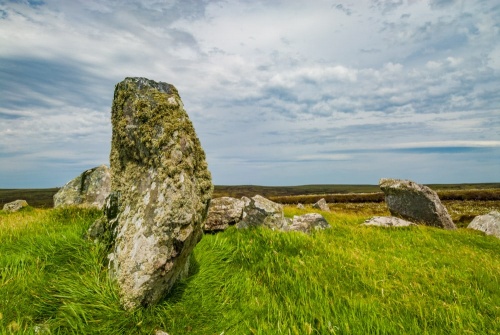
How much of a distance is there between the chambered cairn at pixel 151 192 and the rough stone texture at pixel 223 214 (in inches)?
176

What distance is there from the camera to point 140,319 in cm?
486

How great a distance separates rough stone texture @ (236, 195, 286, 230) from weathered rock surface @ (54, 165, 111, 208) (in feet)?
34.2

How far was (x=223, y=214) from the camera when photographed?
11195 millimetres

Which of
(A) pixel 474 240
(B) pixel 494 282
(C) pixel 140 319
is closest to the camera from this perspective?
(C) pixel 140 319

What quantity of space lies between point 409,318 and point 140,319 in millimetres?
4155

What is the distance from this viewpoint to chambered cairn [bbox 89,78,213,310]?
5.05 meters

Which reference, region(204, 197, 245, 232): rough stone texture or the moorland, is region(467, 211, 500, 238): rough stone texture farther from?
region(204, 197, 245, 232): rough stone texture

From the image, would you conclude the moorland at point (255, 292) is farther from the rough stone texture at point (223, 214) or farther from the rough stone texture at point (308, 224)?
the rough stone texture at point (308, 224)

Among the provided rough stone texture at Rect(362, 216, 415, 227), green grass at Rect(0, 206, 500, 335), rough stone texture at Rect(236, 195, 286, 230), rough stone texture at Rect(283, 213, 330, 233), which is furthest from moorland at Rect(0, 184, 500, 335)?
rough stone texture at Rect(362, 216, 415, 227)

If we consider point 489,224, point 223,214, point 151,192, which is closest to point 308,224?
point 223,214

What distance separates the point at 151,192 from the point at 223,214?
5.85 metres

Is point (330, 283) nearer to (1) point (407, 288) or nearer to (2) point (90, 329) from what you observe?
(1) point (407, 288)

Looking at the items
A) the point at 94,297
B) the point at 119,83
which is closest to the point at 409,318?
the point at 94,297

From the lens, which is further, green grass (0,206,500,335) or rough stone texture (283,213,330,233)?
rough stone texture (283,213,330,233)
